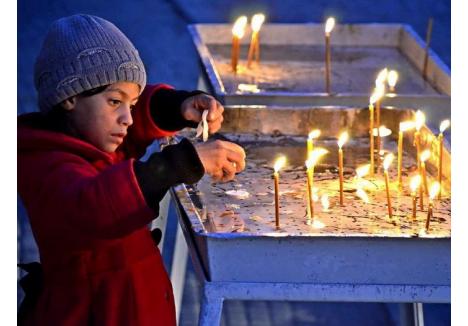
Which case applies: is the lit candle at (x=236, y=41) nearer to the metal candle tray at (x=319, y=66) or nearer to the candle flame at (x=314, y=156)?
the metal candle tray at (x=319, y=66)

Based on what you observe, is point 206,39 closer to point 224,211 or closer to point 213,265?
point 224,211

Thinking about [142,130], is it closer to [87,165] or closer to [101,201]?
[87,165]

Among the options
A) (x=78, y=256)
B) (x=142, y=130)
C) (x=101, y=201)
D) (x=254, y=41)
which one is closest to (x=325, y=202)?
(x=142, y=130)

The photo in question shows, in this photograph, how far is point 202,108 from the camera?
252 centimetres

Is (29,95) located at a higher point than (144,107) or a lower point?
higher

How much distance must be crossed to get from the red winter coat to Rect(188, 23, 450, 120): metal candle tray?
950 millimetres

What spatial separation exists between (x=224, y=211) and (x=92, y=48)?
16.5 inches

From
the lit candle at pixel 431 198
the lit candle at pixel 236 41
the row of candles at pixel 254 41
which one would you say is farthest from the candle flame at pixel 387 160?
the lit candle at pixel 236 41

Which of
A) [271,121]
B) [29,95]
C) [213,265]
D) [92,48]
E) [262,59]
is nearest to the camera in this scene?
[213,265]

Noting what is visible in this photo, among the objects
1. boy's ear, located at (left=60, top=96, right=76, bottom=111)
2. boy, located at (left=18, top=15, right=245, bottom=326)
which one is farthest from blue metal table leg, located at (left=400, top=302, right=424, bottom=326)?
boy's ear, located at (left=60, top=96, right=76, bottom=111)

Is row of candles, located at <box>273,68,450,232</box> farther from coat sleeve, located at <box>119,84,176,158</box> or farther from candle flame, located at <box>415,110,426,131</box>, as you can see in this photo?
coat sleeve, located at <box>119,84,176,158</box>

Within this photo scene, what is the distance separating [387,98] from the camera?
307 centimetres

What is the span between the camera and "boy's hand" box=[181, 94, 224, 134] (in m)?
2.46
